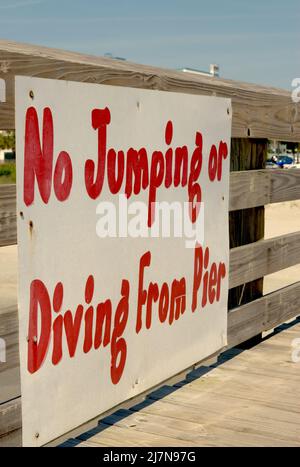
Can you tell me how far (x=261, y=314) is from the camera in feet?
16.2

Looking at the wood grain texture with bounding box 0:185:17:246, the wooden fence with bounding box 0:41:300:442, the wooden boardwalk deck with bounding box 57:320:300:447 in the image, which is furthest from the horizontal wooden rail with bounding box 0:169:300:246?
the wood grain texture with bounding box 0:185:17:246

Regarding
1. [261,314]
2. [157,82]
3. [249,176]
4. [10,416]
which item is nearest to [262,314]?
[261,314]

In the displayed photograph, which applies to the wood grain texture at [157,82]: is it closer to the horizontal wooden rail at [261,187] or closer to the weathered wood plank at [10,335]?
the horizontal wooden rail at [261,187]

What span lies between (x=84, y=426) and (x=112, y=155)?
110 cm

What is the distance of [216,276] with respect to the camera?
4.20 meters

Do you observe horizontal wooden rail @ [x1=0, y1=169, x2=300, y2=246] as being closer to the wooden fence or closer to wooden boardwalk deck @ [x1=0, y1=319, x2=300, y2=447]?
the wooden fence

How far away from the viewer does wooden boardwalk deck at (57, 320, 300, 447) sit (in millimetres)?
3312

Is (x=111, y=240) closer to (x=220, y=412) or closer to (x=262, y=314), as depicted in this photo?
(x=220, y=412)

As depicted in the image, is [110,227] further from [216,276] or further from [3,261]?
[3,261]

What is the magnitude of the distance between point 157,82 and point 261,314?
1920mm

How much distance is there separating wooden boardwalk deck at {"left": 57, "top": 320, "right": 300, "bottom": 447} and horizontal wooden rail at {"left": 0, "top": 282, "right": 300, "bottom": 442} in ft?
0.58

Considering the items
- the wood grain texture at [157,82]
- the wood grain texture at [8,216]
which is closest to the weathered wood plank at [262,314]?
the wood grain texture at [157,82]

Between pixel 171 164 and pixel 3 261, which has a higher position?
pixel 171 164
